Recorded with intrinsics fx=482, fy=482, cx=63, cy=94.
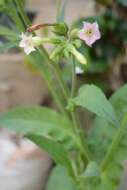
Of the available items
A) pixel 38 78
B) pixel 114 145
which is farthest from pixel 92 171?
pixel 38 78

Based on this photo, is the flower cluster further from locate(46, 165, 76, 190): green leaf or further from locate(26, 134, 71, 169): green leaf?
locate(46, 165, 76, 190): green leaf

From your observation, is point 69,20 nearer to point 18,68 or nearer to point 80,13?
point 80,13

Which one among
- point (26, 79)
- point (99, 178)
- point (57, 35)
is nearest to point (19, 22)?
point (57, 35)

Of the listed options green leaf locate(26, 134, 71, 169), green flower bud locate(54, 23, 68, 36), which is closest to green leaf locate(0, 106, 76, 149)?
green leaf locate(26, 134, 71, 169)

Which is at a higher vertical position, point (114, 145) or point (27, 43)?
point (27, 43)

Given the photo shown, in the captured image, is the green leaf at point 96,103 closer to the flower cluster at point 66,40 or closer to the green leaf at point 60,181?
the flower cluster at point 66,40

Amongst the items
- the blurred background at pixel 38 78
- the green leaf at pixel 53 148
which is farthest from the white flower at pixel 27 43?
the blurred background at pixel 38 78

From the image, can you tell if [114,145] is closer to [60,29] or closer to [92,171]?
[92,171]
